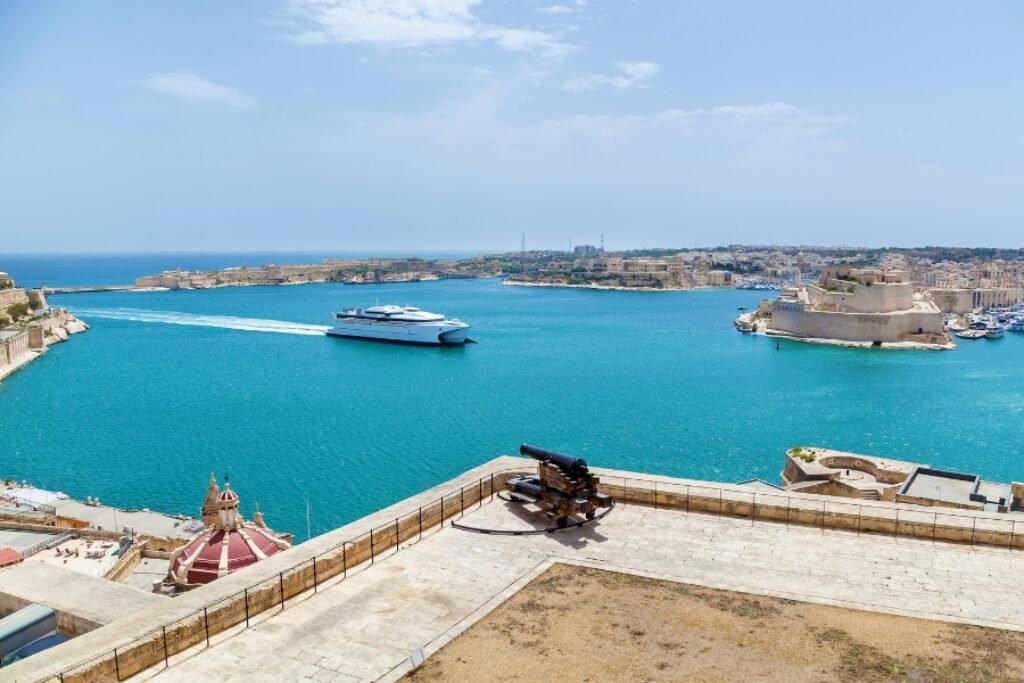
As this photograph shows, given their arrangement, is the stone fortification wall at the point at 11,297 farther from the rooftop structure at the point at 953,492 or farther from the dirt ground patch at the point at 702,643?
the dirt ground patch at the point at 702,643

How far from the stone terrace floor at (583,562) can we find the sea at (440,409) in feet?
46.6

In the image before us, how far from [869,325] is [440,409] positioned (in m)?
45.9

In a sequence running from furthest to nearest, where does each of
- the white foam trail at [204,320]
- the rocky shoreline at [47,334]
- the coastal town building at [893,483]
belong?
the white foam trail at [204,320]
the rocky shoreline at [47,334]
the coastal town building at [893,483]

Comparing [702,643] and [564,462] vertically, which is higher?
[564,462]

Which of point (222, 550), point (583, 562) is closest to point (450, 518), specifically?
point (583, 562)

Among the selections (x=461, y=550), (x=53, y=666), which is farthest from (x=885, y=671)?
(x=53, y=666)

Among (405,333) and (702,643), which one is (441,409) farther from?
(702,643)

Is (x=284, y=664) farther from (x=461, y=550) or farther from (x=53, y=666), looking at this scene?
(x=461, y=550)

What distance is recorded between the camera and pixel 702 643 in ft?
20.3

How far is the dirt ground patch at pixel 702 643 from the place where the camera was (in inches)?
225

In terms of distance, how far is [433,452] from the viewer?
28.8 metres

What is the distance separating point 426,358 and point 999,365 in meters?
41.1

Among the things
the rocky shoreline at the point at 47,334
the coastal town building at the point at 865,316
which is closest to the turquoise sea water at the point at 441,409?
the rocky shoreline at the point at 47,334

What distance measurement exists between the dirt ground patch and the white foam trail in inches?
2552
